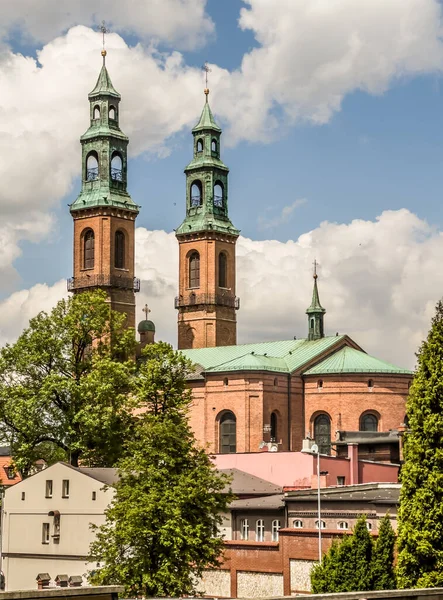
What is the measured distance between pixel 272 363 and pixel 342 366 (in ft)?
16.6

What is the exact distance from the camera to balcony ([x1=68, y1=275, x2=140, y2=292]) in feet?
301

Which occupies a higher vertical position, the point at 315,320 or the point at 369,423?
the point at 315,320

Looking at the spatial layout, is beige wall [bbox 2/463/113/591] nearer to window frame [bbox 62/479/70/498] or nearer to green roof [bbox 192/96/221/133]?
window frame [bbox 62/479/70/498]

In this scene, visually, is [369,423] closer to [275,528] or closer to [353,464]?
[353,464]

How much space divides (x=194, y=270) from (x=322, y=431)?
21573 millimetres

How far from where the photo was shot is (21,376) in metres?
63.6

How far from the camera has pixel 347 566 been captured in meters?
40.8

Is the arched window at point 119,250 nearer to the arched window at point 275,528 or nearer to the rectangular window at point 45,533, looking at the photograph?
the rectangular window at point 45,533

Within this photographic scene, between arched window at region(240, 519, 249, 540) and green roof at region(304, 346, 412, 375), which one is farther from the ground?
green roof at region(304, 346, 412, 375)

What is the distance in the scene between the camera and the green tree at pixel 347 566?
4056 centimetres

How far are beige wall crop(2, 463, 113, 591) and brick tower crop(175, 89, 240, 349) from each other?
125 feet

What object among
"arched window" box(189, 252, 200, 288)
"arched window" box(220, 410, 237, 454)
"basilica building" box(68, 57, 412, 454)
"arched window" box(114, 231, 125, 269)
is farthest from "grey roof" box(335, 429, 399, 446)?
"arched window" box(114, 231, 125, 269)

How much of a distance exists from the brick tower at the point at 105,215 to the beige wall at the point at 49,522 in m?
34.8

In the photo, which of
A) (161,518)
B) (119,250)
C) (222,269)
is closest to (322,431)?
(222,269)
